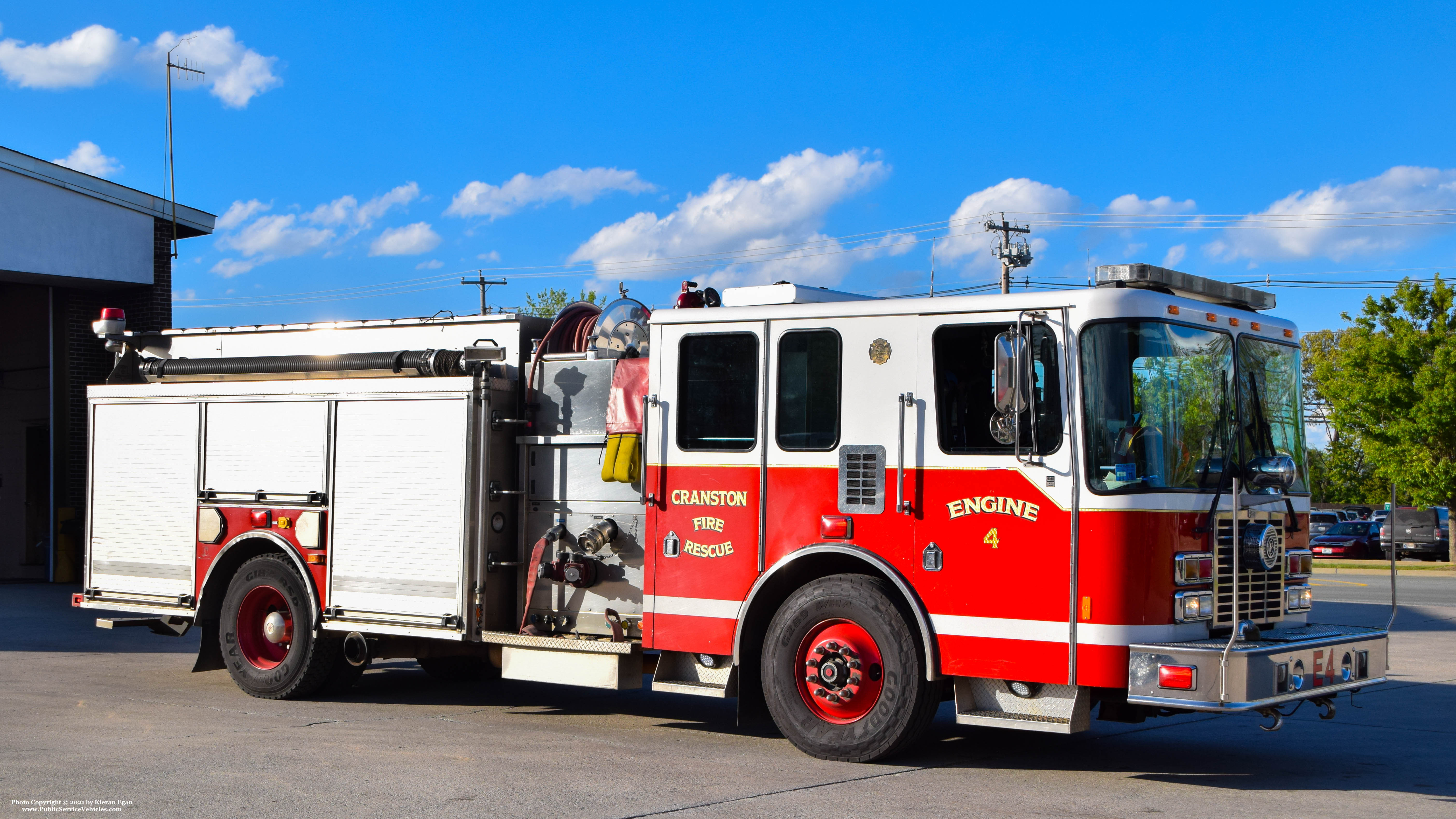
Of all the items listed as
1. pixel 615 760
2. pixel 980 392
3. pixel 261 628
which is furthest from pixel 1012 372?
pixel 261 628

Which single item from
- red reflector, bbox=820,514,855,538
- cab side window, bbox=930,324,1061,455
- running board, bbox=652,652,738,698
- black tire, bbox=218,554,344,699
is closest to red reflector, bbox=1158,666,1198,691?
cab side window, bbox=930,324,1061,455

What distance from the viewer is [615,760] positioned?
25.8ft

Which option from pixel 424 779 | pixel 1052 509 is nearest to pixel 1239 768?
pixel 1052 509

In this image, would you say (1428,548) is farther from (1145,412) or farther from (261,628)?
(261,628)

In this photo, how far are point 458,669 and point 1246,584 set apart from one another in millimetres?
6582

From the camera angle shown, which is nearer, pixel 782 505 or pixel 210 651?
pixel 782 505

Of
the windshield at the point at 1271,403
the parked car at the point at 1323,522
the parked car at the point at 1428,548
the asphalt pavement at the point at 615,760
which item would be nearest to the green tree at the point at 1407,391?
the parked car at the point at 1428,548

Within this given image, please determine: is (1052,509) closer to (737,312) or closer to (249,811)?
(737,312)

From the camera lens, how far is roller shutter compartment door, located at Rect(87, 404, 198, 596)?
1067cm

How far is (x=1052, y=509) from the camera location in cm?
707

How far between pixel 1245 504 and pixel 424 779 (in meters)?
4.69

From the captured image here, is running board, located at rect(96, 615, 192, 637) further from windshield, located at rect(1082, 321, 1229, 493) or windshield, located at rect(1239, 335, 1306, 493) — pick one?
windshield, located at rect(1239, 335, 1306, 493)

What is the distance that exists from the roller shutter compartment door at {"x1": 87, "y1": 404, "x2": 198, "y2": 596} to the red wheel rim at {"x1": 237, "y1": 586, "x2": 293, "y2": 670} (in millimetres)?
605

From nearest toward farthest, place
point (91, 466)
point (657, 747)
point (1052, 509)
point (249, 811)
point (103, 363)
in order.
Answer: point (249, 811) < point (1052, 509) < point (657, 747) < point (91, 466) < point (103, 363)
